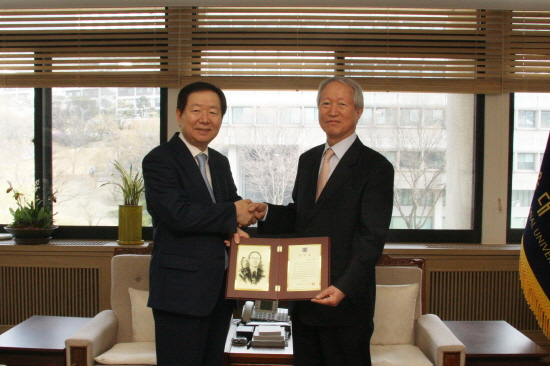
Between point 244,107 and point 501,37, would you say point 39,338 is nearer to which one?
point 244,107

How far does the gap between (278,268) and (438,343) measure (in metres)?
0.99

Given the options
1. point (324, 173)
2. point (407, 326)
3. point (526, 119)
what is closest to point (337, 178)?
point (324, 173)

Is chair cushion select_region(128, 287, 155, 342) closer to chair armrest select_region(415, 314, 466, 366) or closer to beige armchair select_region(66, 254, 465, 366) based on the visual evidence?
beige armchair select_region(66, 254, 465, 366)

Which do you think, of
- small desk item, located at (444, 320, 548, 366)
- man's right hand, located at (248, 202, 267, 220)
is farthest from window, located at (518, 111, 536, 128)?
man's right hand, located at (248, 202, 267, 220)

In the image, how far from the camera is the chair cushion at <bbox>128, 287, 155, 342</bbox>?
2602 millimetres

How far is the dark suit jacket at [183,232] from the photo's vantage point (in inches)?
69.4

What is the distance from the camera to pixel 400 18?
11.2 feet

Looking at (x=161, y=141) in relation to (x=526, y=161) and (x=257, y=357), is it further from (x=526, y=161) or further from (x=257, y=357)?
(x=526, y=161)

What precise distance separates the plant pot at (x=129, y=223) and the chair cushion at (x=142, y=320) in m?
0.84

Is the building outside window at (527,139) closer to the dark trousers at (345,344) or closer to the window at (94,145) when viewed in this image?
the dark trousers at (345,344)

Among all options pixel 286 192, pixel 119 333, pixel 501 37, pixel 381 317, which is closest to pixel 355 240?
pixel 381 317

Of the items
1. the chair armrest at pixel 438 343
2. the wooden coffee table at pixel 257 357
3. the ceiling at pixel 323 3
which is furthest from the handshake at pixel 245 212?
the ceiling at pixel 323 3

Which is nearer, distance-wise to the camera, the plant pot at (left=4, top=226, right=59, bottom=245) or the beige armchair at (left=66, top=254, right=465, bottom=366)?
the beige armchair at (left=66, top=254, right=465, bottom=366)

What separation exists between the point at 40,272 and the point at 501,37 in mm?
3635
